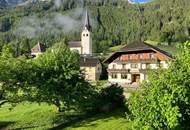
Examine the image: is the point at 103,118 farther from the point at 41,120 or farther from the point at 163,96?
the point at 163,96

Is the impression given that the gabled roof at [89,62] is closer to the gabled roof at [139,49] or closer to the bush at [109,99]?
the gabled roof at [139,49]

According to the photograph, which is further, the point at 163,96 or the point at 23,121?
the point at 23,121

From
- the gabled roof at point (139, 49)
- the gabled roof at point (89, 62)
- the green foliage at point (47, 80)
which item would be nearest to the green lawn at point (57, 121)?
the green foliage at point (47, 80)

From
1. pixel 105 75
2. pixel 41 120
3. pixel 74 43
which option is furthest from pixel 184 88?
pixel 74 43

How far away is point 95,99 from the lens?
5150cm

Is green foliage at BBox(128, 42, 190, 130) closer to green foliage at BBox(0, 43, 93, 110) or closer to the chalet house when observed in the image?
green foliage at BBox(0, 43, 93, 110)

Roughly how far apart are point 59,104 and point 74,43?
148 m

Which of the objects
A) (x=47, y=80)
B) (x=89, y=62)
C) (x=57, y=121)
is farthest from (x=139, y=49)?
(x=89, y=62)

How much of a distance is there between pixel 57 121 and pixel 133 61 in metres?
31.9

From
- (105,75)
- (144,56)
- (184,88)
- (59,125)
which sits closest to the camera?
(184,88)

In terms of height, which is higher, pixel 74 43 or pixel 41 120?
pixel 74 43

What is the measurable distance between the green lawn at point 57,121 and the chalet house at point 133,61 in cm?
2399

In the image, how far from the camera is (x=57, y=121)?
4888cm

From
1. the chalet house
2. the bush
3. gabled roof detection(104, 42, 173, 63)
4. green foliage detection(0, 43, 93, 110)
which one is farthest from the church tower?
green foliage detection(0, 43, 93, 110)
